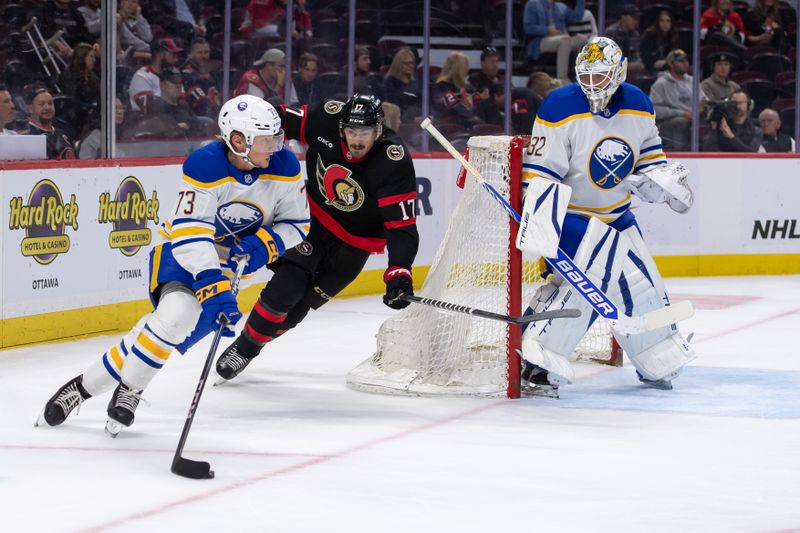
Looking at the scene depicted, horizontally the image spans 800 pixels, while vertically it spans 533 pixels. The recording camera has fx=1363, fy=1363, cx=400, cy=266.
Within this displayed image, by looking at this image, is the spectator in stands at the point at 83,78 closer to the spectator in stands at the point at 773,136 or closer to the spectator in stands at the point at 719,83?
the spectator in stands at the point at 719,83

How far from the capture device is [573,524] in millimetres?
2930

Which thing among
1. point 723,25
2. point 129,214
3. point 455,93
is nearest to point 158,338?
point 129,214

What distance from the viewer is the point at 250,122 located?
152 inches

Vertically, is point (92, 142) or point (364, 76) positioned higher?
point (364, 76)

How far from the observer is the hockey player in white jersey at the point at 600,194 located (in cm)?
445

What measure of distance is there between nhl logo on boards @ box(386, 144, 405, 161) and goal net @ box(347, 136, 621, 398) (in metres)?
0.40

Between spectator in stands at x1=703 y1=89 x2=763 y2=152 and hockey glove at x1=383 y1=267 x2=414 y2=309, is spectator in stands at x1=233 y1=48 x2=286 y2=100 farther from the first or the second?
hockey glove at x1=383 y1=267 x2=414 y2=309

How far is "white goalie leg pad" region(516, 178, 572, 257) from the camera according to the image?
4.32 metres

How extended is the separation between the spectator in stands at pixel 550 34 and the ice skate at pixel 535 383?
4548mm

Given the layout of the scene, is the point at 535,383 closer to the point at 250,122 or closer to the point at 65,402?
the point at 250,122

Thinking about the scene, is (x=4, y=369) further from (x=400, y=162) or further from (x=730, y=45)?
(x=730, y=45)

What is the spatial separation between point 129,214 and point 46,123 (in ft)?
1.91

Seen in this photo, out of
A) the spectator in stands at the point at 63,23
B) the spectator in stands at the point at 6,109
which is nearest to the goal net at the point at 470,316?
the spectator in stands at the point at 6,109

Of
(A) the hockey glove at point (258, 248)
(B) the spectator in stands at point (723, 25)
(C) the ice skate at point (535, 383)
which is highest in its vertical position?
(B) the spectator in stands at point (723, 25)
